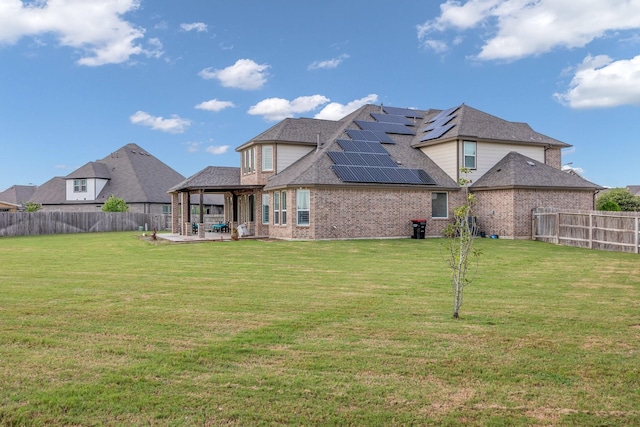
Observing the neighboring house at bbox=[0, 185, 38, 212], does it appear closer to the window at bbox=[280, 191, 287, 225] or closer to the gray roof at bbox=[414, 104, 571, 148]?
the window at bbox=[280, 191, 287, 225]

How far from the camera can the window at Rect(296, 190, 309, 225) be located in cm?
2410

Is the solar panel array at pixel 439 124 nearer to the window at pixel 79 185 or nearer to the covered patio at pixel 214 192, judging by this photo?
the covered patio at pixel 214 192

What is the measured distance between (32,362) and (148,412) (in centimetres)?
200

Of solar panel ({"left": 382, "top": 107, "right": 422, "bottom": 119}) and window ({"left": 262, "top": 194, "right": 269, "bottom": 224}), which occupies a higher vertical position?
solar panel ({"left": 382, "top": 107, "right": 422, "bottom": 119})

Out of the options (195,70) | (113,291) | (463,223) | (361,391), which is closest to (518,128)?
(195,70)

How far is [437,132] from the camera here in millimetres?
28531

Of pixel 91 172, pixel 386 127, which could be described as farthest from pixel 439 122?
pixel 91 172

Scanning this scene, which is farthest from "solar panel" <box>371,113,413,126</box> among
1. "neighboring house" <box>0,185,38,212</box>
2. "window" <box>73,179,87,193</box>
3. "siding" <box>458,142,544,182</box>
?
"neighboring house" <box>0,185,38,212</box>

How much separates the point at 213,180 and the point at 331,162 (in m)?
7.39

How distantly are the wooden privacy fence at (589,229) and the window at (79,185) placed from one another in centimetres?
3777

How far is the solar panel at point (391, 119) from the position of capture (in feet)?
104

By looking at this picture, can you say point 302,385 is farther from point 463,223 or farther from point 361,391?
point 463,223

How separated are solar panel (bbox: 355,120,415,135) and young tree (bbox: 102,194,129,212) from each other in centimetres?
2193

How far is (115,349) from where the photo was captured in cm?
581
